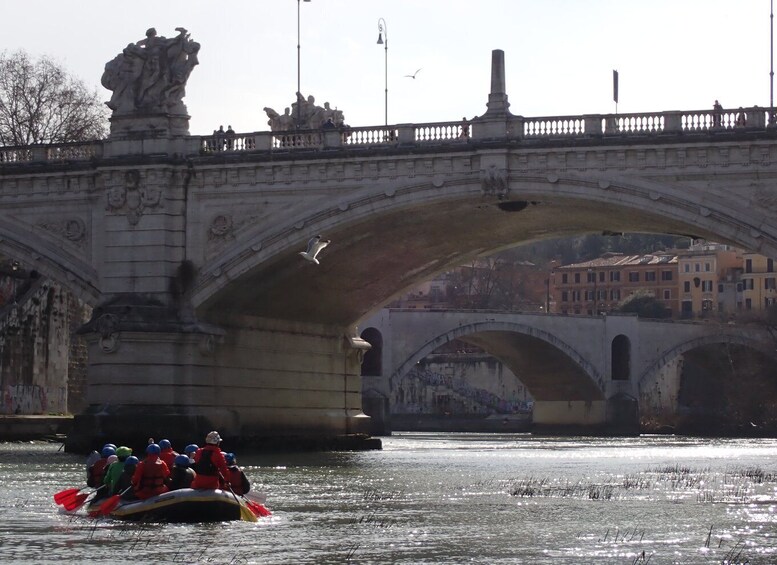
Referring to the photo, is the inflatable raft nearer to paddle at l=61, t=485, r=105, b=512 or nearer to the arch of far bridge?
paddle at l=61, t=485, r=105, b=512

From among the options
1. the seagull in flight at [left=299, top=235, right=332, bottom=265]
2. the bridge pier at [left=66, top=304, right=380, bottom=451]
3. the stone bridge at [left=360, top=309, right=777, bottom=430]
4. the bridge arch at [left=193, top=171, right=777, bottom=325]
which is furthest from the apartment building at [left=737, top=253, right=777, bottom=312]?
the seagull in flight at [left=299, top=235, right=332, bottom=265]

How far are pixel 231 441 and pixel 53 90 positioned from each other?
3168 centimetres

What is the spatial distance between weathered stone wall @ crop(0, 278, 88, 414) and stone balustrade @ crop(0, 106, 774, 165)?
48.0 ft

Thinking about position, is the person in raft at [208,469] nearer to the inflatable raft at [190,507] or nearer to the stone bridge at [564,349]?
the inflatable raft at [190,507]

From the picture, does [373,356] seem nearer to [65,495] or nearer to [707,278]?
[707,278]

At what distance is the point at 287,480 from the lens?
52531 mm

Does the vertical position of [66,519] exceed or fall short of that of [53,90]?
it falls short

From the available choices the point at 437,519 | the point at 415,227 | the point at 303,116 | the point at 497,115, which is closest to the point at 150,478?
the point at 437,519

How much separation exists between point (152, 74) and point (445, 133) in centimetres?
1079

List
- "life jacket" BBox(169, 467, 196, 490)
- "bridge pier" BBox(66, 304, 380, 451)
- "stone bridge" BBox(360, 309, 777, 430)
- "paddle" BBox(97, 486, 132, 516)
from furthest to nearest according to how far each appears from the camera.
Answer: "stone bridge" BBox(360, 309, 777, 430) → "bridge pier" BBox(66, 304, 380, 451) → "paddle" BBox(97, 486, 132, 516) → "life jacket" BBox(169, 467, 196, 490)

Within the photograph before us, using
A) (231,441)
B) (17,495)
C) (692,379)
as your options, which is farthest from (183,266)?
(692,379)

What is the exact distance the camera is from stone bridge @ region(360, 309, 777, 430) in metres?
123

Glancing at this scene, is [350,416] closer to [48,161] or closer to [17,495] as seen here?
[48,161]

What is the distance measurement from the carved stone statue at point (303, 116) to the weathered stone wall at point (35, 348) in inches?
674
